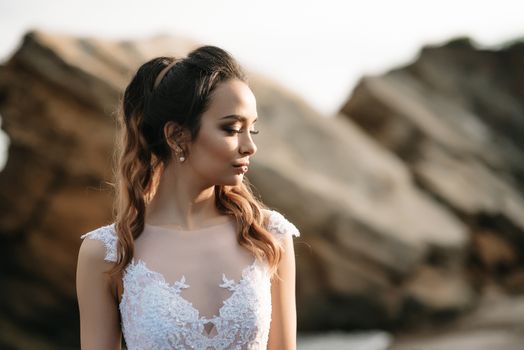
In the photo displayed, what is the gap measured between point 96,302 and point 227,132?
73cm

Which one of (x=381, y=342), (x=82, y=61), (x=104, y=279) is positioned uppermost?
(x=82, y=61)

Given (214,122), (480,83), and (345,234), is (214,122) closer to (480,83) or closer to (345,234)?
(345,234)

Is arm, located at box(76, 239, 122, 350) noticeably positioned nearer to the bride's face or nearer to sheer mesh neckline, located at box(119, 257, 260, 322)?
sheer mesh neckline, located at box(119, 257, 260, 322)

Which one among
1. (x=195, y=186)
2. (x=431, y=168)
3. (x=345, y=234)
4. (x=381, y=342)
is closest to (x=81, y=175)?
(x=345, y=234)

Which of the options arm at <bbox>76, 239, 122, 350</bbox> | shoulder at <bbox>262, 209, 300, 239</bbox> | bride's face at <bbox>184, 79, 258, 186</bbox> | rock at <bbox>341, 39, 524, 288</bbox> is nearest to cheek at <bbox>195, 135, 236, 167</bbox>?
bride's face at <bbox>184, 79, 258, 186</bbox>

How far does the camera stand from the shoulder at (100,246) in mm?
2934

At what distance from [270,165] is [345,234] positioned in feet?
3.84

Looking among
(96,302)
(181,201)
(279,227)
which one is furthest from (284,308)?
(96,302)

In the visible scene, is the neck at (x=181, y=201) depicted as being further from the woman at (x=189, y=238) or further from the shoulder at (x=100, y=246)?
the shoulder at (x=100, y=246)

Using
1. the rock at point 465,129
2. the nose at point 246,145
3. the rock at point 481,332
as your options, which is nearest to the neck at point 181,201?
the nose at point 246,145

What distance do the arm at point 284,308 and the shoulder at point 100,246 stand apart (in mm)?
572

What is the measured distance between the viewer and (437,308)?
10320 mm

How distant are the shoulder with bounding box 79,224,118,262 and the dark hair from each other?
3 cm

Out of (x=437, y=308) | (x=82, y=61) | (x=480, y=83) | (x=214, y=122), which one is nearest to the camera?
(x=214, y=122)
